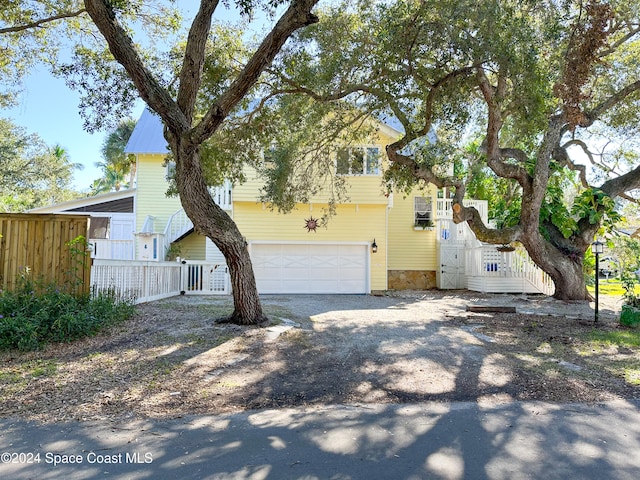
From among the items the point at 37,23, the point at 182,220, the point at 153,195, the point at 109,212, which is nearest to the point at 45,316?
A: the point at 37,23

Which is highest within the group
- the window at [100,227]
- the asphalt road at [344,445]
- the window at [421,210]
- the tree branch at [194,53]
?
the tree branch at [194,53]

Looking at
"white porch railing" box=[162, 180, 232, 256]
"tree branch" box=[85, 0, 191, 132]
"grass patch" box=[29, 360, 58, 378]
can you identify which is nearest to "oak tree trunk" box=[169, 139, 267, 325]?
"tree branch" box=[85, 0, 191, 132]

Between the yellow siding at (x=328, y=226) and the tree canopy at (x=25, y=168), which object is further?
the tree canopy at (x=25, y=168)

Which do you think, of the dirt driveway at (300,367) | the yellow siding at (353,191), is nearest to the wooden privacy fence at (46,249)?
the dirt driveway at (300,367)

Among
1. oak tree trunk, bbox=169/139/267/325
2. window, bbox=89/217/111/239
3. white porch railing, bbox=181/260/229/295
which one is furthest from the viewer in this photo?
window, bbox=89/217/111/239

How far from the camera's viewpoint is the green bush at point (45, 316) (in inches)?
255

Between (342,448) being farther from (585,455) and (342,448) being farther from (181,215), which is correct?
(181,215)

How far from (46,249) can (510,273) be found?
1474 centimetres

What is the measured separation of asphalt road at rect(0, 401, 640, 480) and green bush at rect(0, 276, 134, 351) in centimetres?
281

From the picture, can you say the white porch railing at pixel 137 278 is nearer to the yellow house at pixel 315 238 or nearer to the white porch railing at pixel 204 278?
the white porch railing at pixel 204 278

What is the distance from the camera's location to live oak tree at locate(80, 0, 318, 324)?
6941 millimetres

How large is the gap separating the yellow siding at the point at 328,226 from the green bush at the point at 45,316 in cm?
899

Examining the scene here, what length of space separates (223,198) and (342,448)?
14470mm

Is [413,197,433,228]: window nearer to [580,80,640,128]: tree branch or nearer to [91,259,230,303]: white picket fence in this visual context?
[580,80,640,128]: tree branch
